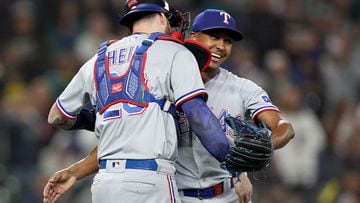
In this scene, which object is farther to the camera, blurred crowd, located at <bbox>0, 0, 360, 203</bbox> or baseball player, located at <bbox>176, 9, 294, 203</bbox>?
blurred crowd, located at <bbox>0, 0, 360, 203</bbox>

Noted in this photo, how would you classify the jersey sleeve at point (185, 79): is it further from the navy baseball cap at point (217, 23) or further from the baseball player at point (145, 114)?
the navy baseball cap at point (217, 23)

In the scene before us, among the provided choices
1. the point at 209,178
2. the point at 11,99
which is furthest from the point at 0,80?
the point at 209,178

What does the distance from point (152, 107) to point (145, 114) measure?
0.19 ft

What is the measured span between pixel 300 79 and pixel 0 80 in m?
3.92

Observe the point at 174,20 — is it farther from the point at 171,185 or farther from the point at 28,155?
the point at 28,155

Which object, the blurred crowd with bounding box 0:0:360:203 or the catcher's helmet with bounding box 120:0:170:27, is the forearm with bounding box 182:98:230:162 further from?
the blurred crowd with bounding box 0:0:360:203

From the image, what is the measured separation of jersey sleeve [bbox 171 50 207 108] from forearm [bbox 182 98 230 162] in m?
0.08

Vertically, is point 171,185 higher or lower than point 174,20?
lower

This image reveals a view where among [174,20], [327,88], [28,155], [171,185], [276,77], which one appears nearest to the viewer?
[171,185]

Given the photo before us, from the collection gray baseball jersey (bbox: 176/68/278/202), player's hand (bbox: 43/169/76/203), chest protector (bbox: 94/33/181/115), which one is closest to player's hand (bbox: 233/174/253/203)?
gray baseball jersey (bbox: 176/68/278/202)

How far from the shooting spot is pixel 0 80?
515 inches

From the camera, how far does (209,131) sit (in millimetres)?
5824

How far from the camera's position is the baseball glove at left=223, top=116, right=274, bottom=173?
18.8 feet

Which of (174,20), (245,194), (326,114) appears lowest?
(326,114)
